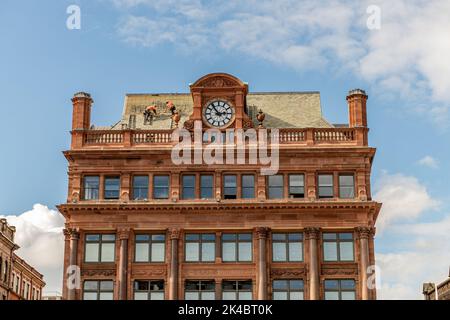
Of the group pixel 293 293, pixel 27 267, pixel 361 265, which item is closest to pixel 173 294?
pixel 293 293

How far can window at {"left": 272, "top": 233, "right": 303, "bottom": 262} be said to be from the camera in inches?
2402

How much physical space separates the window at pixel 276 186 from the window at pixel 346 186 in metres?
4.20

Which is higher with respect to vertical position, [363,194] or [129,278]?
[363,194]

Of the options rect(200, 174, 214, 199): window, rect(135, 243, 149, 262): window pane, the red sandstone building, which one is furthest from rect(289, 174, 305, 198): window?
rect(135, 243, 149, 262): window pane

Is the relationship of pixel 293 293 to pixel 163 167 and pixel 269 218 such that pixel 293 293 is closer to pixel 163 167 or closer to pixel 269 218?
pixel 269 218

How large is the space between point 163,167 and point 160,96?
9548 mm

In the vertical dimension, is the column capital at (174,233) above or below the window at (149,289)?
above

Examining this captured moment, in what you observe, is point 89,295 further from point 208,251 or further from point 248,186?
point 248,186

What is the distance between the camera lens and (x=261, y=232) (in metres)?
61.0

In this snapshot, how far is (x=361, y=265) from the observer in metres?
60.0

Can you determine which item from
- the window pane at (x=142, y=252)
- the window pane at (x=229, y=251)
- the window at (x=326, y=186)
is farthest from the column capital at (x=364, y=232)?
the window pane at (x=142, y=252)

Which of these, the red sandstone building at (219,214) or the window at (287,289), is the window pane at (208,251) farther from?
the window at (287,289)

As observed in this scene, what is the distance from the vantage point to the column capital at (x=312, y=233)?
60.9 m

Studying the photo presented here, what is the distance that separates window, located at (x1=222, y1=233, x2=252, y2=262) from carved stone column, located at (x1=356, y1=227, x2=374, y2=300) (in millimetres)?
7622
